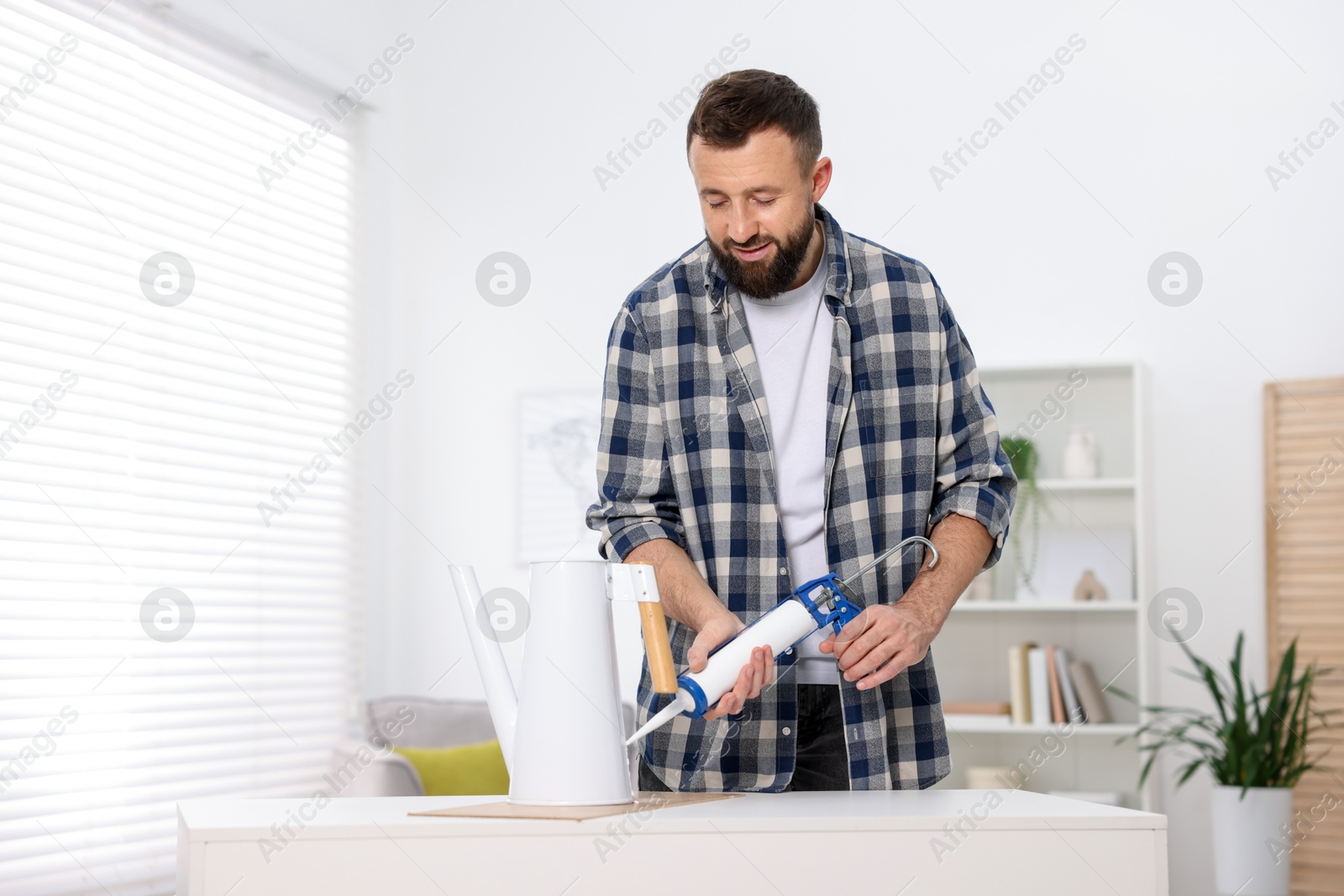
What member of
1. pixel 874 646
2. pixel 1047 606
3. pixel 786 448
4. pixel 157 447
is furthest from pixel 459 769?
pixel 874 646

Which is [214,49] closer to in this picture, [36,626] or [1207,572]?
[36,626]

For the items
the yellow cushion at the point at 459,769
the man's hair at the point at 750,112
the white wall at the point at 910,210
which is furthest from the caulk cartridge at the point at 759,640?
the white wall at the point at 910,210

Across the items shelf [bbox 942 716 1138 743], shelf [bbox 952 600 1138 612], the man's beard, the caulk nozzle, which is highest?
the man's beard

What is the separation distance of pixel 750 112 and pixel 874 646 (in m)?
0.68

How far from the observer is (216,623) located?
367cm

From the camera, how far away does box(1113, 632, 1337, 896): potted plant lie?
3.35m

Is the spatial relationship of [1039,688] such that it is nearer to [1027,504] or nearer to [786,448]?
[1027,504]

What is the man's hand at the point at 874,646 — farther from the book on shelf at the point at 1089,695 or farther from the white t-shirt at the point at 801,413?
the book on shelf at the point at 1089,695

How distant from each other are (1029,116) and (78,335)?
9.74 feet

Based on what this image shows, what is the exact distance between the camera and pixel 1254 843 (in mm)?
3352

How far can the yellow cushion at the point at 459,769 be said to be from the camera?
3334mm

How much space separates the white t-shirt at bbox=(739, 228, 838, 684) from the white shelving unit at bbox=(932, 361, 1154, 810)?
87.0 inches

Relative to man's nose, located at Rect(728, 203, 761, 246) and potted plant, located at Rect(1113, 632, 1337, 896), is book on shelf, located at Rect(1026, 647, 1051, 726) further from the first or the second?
man's nose, located at Rect(728, 203, 761, 246)

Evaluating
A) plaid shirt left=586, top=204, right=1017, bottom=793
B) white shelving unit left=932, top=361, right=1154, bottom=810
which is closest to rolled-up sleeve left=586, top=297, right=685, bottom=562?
plaid shirt left=586, top=204, right=1017, bottom=793
